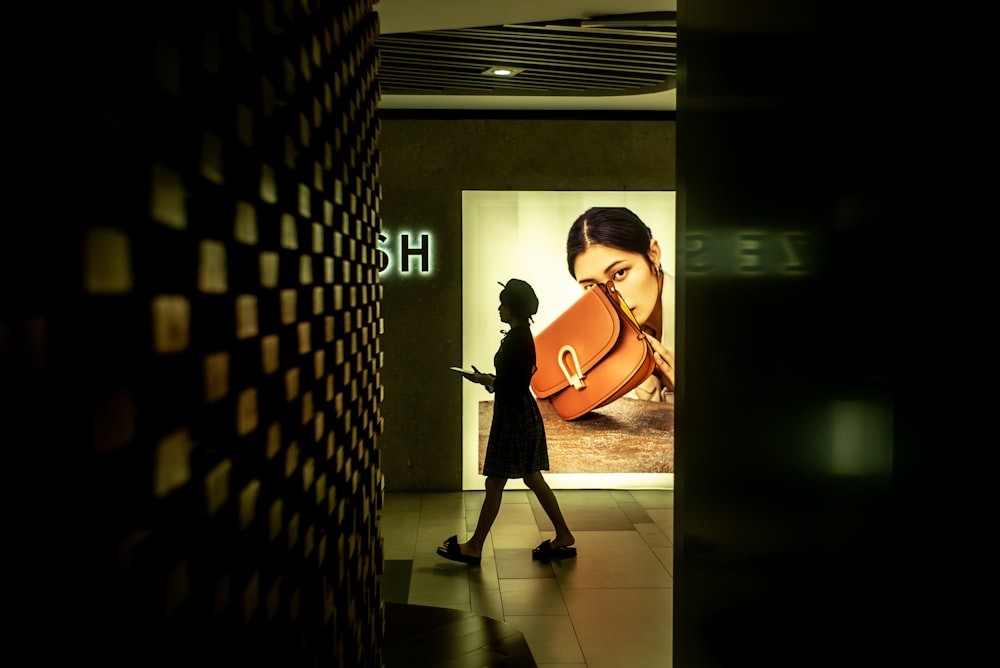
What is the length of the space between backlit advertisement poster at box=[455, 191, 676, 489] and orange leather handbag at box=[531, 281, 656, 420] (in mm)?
10

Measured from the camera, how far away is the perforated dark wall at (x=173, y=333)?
1.35 feet

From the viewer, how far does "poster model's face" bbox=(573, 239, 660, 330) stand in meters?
6.47

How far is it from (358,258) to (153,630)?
1020 millimetres

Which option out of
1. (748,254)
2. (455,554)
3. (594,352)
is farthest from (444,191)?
(748,254)

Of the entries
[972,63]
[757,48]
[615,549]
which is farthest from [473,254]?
[972,63]

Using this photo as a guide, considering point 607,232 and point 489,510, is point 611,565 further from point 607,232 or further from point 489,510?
point 607,232

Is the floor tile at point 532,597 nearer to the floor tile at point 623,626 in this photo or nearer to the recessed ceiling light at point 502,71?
the floor tile at point 623,626

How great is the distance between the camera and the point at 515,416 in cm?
463

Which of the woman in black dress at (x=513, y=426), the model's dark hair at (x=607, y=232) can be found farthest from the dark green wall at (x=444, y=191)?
the woman in black dress at (x=513, y=426)

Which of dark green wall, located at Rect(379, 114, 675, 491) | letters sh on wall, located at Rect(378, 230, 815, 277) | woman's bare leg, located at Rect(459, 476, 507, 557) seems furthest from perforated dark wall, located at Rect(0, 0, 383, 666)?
dark green wall, located at Rect(379, 114, 675, 491)

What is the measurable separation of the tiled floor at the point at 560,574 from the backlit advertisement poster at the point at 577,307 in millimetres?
299

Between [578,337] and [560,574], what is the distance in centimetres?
231

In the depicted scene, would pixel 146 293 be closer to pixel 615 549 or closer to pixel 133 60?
pixel 133 60

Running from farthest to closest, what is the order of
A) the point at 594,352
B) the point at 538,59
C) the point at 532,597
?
the point at 594,352 → the point at 538,59 → the point at 532,597
